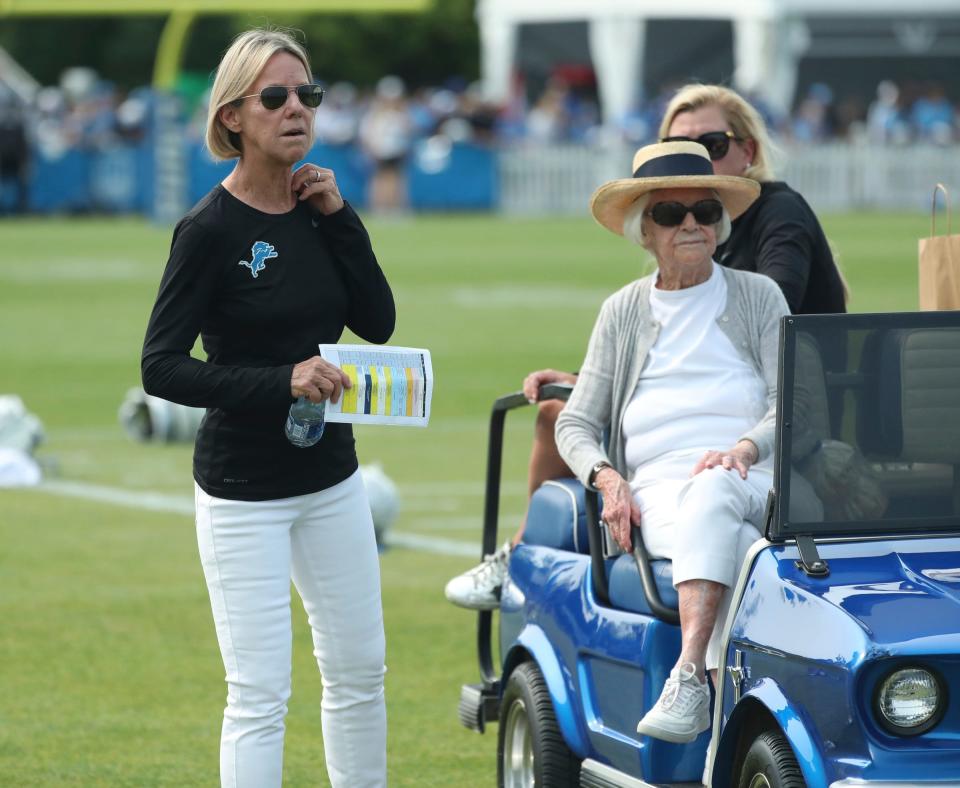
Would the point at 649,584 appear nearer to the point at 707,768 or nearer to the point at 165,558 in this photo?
the point at 707,768

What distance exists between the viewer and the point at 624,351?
18.0ft

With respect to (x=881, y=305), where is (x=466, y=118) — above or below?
above

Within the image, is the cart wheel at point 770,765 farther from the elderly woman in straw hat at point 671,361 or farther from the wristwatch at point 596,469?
the wristwatch at point 596,469

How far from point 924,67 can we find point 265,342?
53418mm

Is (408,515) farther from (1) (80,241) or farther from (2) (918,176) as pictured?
(2) (918,176)

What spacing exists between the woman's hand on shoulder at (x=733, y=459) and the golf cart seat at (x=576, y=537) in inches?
10.0

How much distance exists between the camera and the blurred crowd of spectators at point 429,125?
1598 inches

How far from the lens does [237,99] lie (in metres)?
4.95

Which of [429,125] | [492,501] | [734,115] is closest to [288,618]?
[492,501]

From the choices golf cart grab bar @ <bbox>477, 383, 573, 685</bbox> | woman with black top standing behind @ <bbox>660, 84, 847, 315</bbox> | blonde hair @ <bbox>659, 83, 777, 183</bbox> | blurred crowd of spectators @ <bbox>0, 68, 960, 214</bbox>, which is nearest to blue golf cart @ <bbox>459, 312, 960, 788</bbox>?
golf cart grab bar @ <bbox>477, 383, 573, 685</bbox>

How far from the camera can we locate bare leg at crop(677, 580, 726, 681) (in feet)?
15.3

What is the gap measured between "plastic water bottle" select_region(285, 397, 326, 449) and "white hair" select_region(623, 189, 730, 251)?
1162 millimetres

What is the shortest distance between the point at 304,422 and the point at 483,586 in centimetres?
161

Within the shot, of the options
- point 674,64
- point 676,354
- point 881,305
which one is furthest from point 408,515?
point 674,64
